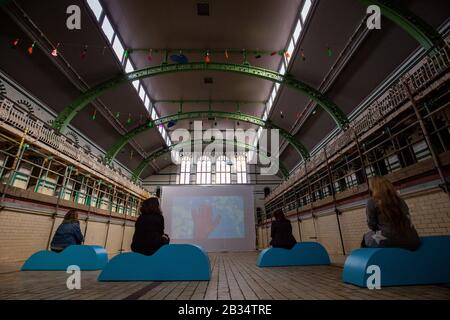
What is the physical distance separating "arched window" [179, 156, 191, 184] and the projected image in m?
8.72

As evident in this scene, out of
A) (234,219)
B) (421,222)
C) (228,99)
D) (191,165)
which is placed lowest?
(421,222)

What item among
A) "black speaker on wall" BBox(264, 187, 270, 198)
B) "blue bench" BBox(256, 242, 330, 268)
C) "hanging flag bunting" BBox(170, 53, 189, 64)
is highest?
"hanging flag bunting" BBox(170, 53, 189, 64)

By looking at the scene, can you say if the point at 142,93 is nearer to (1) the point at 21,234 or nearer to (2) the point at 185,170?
(1) the point at 21,234

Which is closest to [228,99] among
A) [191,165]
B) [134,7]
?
[134,7]

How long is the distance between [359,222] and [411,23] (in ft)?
19.8

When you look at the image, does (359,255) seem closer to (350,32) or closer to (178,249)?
(178,249)

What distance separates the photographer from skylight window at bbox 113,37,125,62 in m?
10.0

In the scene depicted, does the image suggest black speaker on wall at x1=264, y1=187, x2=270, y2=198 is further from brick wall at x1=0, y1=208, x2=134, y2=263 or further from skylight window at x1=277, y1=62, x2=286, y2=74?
brick wall at x1=0, y1=208, x2=134, y2=263

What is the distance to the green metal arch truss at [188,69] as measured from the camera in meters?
9.97

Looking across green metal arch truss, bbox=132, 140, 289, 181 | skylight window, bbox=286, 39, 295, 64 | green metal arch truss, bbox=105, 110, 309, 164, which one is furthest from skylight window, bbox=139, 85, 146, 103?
skylight window, bbox=286, 39, 295, 64

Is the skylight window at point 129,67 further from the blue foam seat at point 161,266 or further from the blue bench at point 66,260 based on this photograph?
the blue foam seat at point 161,266

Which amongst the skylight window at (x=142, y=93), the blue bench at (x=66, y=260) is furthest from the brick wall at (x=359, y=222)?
the skylight window at (x=142, y=93)

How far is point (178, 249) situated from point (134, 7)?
1042cm
